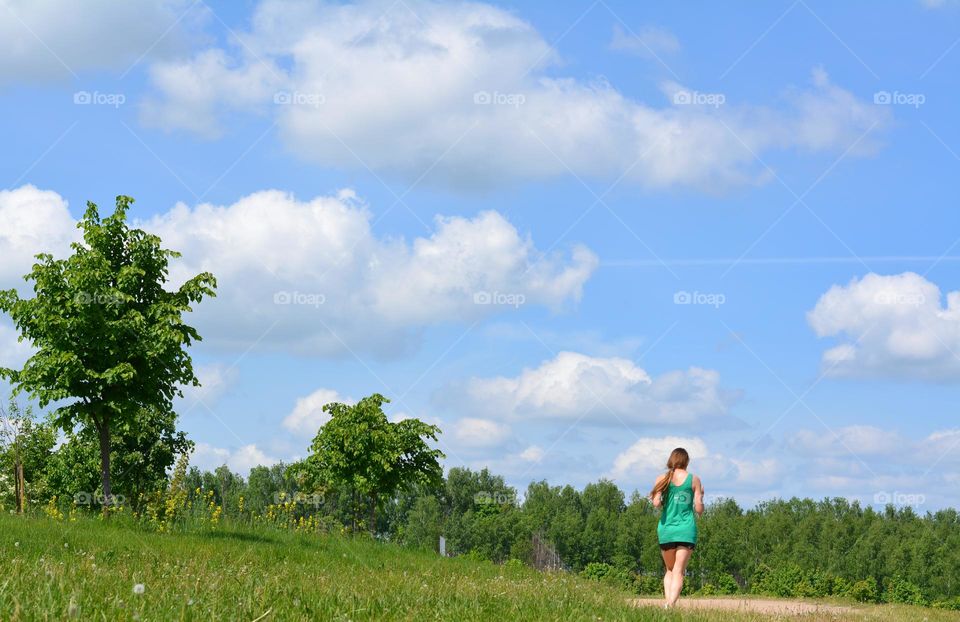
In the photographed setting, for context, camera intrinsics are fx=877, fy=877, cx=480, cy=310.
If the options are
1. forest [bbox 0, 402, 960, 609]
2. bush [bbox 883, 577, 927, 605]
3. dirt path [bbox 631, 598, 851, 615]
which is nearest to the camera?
dirt path [bbox 631, 598, 851, 615]

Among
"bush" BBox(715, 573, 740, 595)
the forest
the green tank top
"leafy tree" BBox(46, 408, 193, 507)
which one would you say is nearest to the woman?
the green tank top

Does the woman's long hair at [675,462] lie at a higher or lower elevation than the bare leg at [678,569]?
higher

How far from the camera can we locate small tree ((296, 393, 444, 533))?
3253 centimetres

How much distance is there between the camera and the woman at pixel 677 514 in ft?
38.6

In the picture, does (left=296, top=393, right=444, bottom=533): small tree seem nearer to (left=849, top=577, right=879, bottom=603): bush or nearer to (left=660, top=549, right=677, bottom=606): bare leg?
(left=660, top=549, right=677, bottom=606): bare leg

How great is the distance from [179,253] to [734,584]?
95.6 m

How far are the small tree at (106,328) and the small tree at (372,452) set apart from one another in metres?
11.6

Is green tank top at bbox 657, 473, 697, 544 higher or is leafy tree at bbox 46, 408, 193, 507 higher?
leafy tree at bbox 46, 408, 193, 507

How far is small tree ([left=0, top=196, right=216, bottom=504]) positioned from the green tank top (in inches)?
505

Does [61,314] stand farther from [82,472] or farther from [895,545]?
[895,545]

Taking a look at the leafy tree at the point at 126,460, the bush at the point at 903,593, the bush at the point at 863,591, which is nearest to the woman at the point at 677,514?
the leafy tree at the point at 126,460

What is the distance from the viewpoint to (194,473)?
4459 inches

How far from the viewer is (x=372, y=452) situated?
32.5 meters

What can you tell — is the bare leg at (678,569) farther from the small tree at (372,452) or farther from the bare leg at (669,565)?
the small tree at (372,452)
